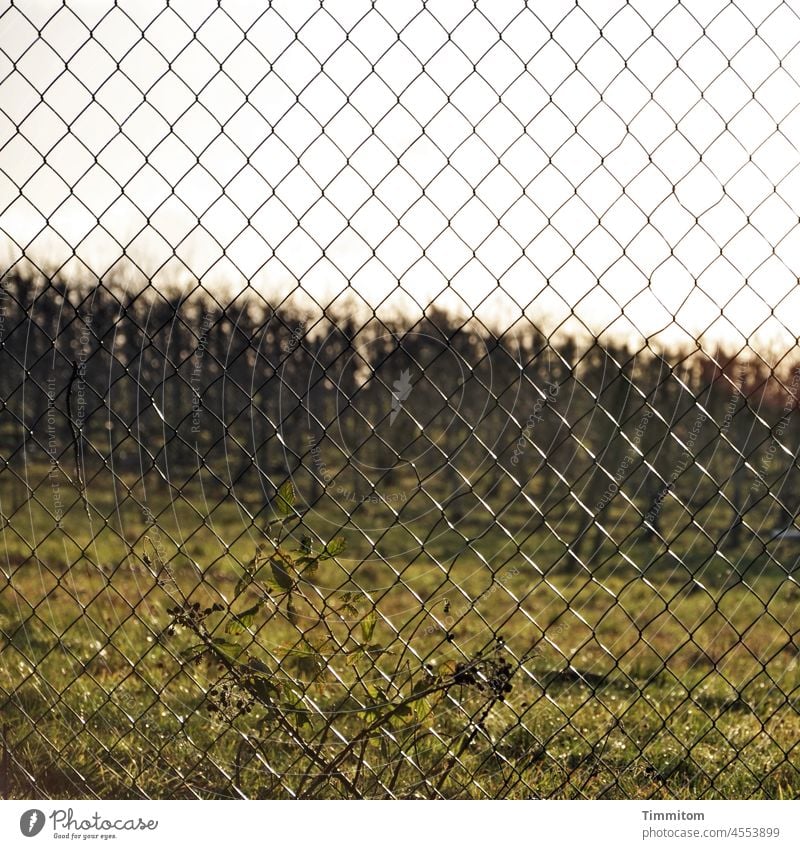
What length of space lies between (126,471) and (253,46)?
80.1 inches

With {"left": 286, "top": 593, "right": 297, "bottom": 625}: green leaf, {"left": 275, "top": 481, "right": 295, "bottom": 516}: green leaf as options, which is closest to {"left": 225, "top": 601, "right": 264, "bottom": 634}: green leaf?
{"left": 286, "top": 593, "right": 297, "bottom": 625}: green leaf

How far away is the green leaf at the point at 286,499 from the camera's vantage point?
1.75 m

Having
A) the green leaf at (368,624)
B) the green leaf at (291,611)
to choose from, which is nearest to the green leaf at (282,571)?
the green leaf at (291,611)

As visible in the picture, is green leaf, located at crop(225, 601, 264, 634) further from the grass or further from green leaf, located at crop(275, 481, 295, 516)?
green leaf, located at crop(275, 481, 295, 516)

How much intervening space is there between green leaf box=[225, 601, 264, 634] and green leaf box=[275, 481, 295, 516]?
22cm

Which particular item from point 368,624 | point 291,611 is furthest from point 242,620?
point 368,624

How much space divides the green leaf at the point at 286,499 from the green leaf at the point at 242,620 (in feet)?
0.71

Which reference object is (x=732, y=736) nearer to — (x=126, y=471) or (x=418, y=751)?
(x=418, y=751)

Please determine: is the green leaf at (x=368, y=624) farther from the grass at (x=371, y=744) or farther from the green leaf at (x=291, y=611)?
the green leaf at (x=291, y=611)

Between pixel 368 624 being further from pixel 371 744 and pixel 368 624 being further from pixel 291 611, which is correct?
A: pixel 371 744

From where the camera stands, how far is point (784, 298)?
1852 millimetres

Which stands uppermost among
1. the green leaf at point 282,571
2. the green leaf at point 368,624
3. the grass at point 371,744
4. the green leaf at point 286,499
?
the green leaf at point 286,499

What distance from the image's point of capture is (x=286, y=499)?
1.76 metres
